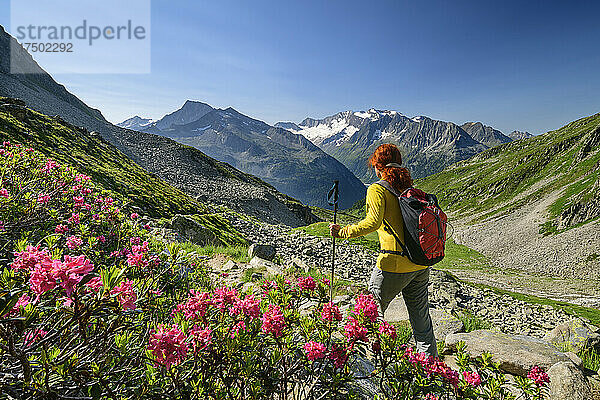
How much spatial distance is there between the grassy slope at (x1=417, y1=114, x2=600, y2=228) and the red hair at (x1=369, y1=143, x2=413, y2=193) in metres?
83.3

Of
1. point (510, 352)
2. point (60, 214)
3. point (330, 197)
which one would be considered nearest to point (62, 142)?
point (60, 214)

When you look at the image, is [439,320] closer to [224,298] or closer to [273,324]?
[273,324]

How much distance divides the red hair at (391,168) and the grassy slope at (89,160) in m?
21.9

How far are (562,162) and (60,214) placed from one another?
134m

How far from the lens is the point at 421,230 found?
13.2 ft

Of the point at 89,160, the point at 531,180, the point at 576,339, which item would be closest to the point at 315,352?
the point at 576,339

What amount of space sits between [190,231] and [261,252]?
4.11 m

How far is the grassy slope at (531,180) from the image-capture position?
76.0 metres

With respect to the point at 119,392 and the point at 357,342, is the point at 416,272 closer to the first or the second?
the point at 357,342

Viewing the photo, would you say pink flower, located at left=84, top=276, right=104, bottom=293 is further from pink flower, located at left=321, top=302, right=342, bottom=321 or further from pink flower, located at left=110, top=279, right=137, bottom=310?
pink flower, located at left=321, top=302, right=342, bottom=321

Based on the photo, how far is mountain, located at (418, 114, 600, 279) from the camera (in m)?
51.1

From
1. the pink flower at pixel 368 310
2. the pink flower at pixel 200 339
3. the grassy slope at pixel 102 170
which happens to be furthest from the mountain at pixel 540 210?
the pink flower at pixel 200 339

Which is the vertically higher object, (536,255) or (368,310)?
(368,310)

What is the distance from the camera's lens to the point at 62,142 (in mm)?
38219
